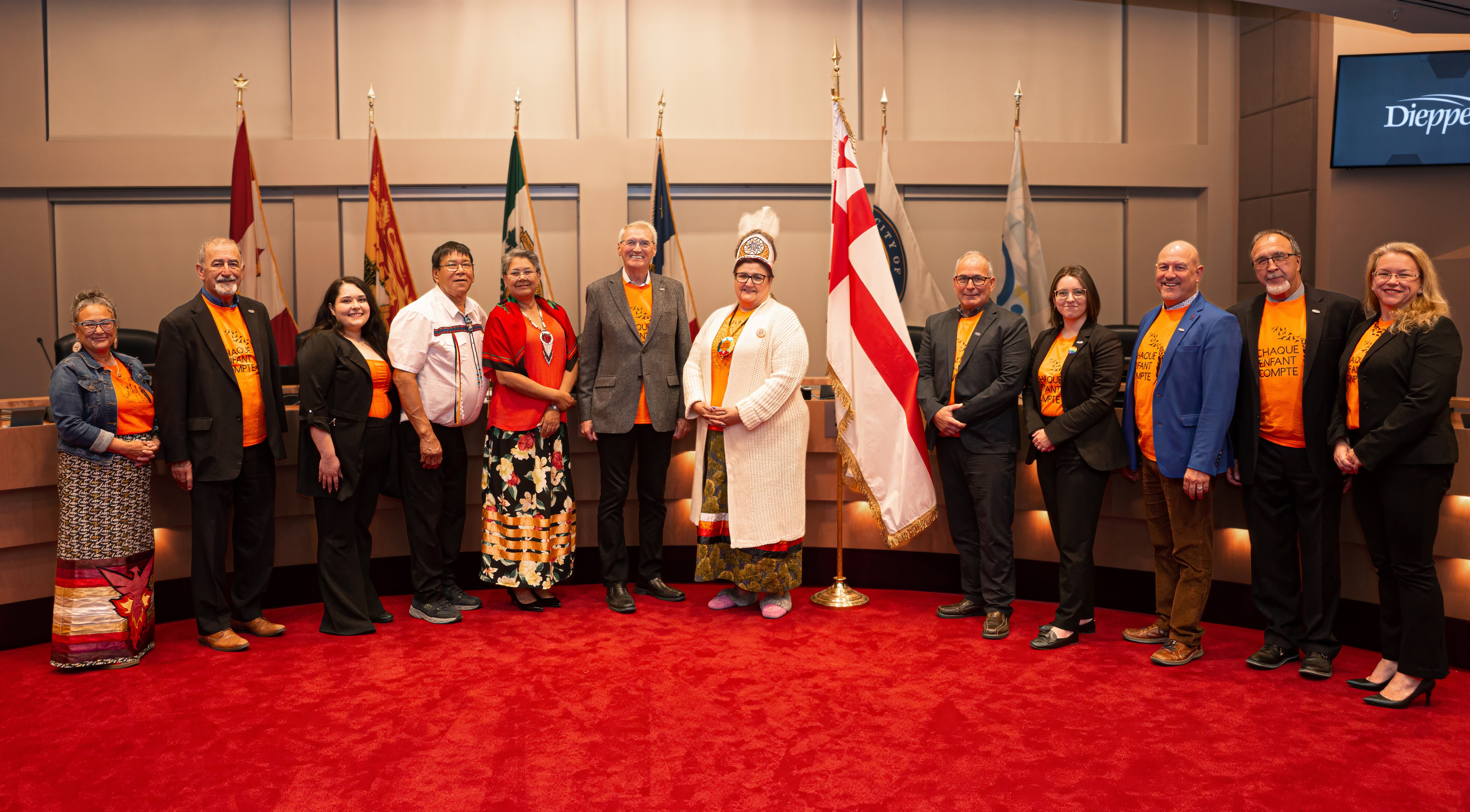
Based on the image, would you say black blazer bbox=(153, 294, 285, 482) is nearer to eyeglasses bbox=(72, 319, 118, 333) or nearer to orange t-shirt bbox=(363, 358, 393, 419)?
eyeglasses bbox=(72, 319, 118, 333)

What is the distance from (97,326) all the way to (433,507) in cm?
138

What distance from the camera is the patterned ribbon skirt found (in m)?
3.13

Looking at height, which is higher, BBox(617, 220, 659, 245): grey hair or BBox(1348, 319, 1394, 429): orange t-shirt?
BBox(617, 220, 659, 245): grey hair

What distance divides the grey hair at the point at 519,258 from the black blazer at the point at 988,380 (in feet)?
5.87

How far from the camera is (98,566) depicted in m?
3.15

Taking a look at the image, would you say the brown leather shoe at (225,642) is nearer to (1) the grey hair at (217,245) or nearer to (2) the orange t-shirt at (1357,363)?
(1) the grey hair at (217,245)

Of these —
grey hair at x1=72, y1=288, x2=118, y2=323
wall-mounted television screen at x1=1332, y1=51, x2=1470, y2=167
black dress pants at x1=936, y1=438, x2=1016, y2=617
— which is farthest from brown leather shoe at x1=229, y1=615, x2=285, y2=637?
wall-mounted television screen at x1=1332, y1=51, x2=1470, y2=167

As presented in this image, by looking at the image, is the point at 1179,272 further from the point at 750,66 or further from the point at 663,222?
the point at 750,66

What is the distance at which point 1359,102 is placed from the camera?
518 cm

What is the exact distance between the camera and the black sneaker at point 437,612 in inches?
148

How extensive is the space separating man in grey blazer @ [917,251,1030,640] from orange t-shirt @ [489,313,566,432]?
1.63 meters

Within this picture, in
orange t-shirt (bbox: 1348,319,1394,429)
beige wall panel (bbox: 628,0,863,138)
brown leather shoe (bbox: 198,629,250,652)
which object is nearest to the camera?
orange t-shirt (bbox: 1348,319,1394,429)

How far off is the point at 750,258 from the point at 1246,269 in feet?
13.4

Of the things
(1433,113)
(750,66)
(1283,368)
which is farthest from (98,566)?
(1433,113)
